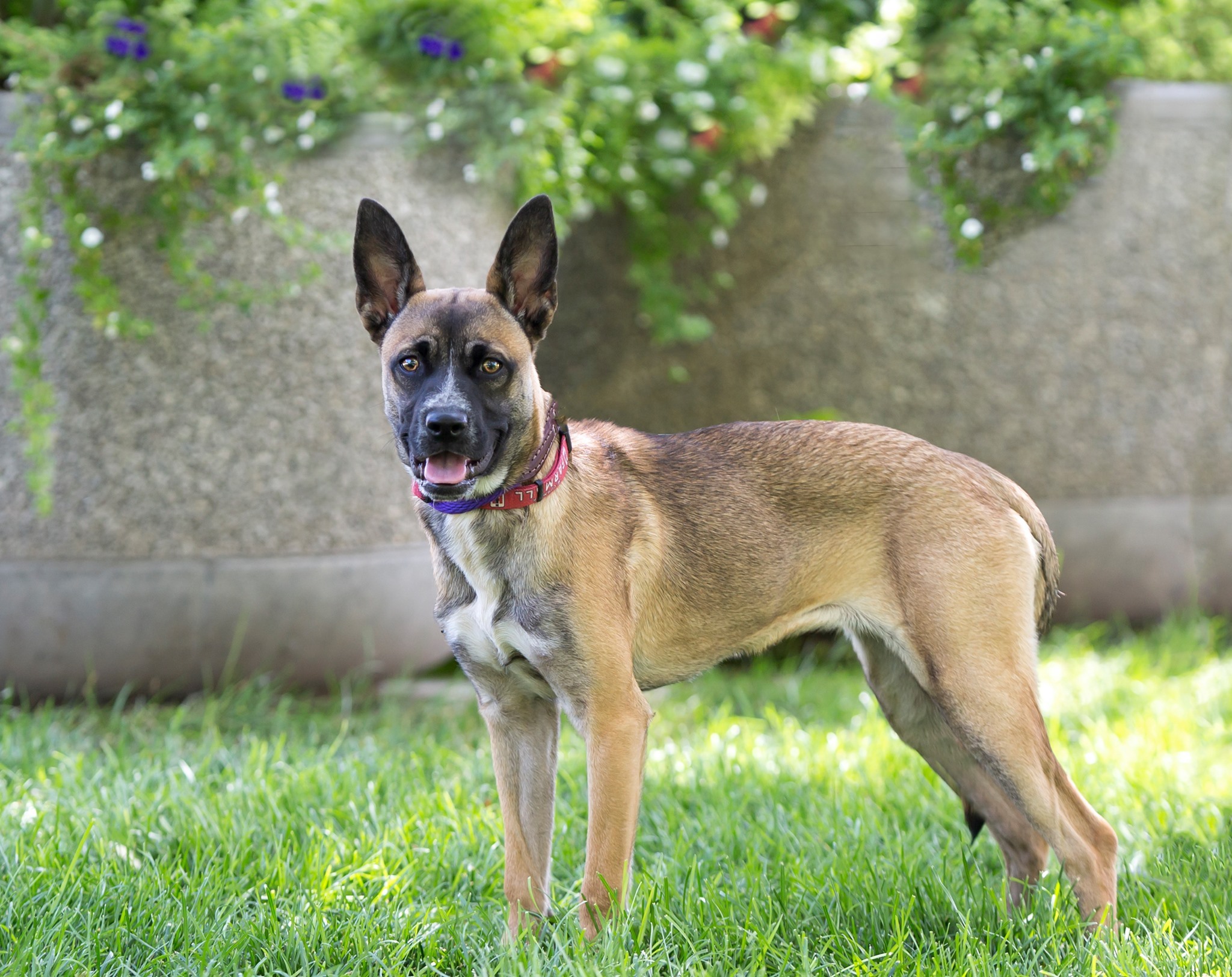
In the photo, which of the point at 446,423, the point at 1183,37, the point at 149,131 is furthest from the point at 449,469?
the point at 1183,37

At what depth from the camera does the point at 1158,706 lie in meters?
4.85

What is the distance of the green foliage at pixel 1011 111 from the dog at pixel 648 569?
2.43m

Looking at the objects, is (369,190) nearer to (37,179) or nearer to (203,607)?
(37,179)

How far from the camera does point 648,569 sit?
10.1 ft

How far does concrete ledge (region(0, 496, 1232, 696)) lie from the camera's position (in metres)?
4.70

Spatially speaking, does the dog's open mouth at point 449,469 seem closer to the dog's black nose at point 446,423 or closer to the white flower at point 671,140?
the dog's black nose at point 446,423

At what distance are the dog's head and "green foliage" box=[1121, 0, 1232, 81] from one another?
4.29 metres

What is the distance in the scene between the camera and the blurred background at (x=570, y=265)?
462 cm

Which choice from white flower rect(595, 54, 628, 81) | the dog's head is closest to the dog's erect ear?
the dog's head

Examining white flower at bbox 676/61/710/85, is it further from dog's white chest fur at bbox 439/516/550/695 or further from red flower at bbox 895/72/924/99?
dog's white chest fur at bbox 439/516/550/695

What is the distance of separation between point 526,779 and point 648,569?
656 mm

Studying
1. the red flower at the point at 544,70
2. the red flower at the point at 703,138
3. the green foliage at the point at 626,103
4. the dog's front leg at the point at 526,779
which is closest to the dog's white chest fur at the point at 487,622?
the dog's front leg at the point at 526,779

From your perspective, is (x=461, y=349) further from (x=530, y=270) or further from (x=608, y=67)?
(x=608, y=67)

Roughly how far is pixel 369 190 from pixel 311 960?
3313 millimetres
